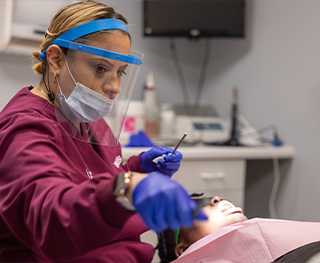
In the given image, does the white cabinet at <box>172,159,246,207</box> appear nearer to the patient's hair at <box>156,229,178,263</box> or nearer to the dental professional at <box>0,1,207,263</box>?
the patient's hair at <box>156,229,178,263</box>

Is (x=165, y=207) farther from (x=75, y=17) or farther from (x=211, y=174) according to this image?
(x=211, y=174)

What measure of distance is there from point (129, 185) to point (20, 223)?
28cm

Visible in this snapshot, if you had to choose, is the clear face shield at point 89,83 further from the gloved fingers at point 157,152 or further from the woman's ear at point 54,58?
the gloved fingers at point 157,152

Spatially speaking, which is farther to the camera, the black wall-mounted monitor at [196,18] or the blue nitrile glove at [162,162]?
the black wall-mounted monitor at [196,18]

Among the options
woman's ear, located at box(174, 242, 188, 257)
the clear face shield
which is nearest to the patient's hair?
woman's ear, located at box(174, 242, 188, 257)

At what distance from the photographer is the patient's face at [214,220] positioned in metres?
1.24

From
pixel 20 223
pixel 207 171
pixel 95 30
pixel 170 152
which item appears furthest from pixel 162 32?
pixel 20 223

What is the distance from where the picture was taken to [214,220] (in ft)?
4.13

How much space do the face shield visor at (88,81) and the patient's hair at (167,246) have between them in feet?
1.71

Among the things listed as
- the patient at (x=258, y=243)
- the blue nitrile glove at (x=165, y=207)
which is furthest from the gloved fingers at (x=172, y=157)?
the blue nitrile glove at (x=165, y=207)

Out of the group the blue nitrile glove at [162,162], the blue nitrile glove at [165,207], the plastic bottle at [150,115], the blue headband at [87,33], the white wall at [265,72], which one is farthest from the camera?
the plastic bottle at [150,115]

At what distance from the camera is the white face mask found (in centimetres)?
94

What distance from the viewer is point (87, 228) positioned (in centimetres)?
→ 61

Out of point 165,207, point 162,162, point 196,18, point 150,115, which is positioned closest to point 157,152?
point 162,162
